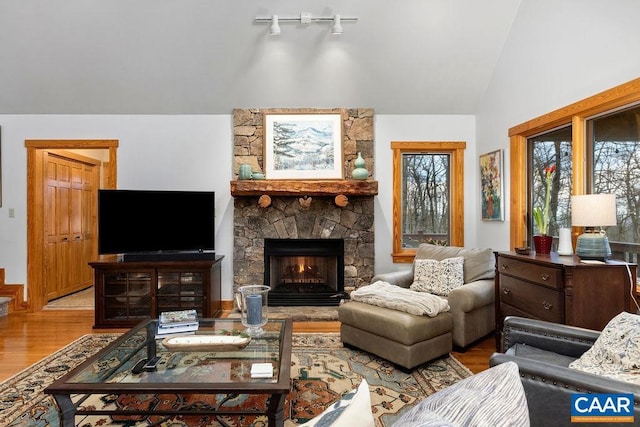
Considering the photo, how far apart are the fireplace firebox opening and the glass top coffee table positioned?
183 cm

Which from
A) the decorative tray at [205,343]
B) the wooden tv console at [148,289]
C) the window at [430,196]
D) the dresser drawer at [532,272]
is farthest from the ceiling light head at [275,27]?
the dresser drawer at [532,272]

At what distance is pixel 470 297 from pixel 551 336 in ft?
3.45

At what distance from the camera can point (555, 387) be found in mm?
1303

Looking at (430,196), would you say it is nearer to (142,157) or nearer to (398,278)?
(398,278)

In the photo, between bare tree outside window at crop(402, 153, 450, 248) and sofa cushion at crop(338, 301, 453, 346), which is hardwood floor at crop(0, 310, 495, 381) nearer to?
sofa cushion at crop(338, 301, 453, 346)

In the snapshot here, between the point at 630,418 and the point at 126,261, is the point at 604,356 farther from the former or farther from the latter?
the point at 126,261

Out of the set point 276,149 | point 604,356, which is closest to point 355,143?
point 276,149

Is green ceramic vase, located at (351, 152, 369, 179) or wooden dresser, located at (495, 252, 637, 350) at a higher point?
green ceramic vase, located at (351, 152, 369, 179)

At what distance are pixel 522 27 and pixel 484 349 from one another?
3.11 m

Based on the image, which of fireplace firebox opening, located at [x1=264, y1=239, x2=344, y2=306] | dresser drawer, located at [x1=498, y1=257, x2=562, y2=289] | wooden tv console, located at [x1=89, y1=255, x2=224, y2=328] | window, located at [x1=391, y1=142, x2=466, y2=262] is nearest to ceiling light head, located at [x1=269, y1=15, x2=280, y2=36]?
window, located at [x1=391, y1=142, x2=466, y2=262]

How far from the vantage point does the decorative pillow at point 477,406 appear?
669 mm

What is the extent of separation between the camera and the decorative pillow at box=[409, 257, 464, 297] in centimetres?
332

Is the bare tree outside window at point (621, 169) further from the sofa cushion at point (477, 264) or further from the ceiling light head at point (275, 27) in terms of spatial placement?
the ceiling light head at point (275, 27)

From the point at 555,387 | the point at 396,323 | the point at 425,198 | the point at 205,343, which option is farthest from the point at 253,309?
the point at 425,198
